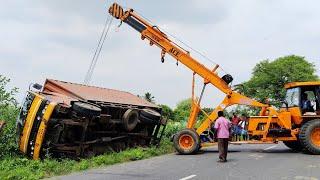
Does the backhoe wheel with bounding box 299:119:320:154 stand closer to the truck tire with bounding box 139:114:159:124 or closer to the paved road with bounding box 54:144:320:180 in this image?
the paved road with bounding box 54:144:320:180

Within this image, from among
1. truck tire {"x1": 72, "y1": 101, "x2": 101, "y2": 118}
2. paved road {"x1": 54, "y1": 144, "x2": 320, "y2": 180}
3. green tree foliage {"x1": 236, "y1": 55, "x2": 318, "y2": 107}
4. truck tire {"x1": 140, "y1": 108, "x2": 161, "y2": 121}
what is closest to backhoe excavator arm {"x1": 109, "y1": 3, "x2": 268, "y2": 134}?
truck tire {"x1": 140, "y1": 108, "x2": 161, "y2": 121}

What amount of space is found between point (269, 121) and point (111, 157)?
6195mm

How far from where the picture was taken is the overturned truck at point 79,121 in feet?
49.3

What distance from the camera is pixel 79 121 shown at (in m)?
15.8

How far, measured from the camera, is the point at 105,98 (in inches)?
733

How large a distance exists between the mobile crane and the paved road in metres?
1.38

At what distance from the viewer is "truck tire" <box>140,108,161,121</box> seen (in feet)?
64.1

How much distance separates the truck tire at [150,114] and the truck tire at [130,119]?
50 centimetres

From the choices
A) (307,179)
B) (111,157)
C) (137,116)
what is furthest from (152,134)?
(307,179)

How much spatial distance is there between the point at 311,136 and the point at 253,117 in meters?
2.22

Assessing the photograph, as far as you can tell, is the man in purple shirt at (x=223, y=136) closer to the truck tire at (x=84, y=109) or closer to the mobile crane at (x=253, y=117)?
the mobile crane at (x=253, y=117)

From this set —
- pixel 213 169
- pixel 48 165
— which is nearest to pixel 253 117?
pixel 213 169

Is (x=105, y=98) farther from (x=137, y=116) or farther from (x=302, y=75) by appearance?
(x=302, y=75)

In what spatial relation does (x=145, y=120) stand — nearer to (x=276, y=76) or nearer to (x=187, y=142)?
(x=187, y=142)
